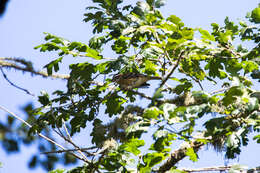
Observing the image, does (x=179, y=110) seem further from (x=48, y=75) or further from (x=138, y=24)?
(x=48, y=75)

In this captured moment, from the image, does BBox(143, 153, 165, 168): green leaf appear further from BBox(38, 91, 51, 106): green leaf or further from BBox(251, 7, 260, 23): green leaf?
BBox(251, 7, 260, 23): green leaf

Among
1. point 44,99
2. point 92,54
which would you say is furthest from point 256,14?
point 44,99

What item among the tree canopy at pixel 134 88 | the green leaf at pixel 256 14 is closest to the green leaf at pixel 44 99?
the tree canopy at pixel 134 88

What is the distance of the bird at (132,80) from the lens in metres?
2.73

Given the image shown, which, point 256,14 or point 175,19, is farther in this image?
point 256,14

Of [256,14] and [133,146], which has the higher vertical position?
[256,14]

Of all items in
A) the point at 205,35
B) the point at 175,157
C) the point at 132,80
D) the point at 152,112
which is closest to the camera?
the point at 152,112

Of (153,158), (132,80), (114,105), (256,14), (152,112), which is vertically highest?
(256,14)

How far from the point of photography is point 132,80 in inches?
108

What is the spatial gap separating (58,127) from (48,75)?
426 mm

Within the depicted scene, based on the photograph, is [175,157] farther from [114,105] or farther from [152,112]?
[152,112]

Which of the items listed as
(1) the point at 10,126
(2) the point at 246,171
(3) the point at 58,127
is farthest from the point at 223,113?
(1) the point at 10,126

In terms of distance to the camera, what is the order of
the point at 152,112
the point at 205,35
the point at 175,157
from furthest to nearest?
the point at 175,157
the point at 205,35
the point at 152,112

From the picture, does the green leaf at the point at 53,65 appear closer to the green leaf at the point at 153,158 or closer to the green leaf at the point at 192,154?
the green leaf at the point at 153,158
